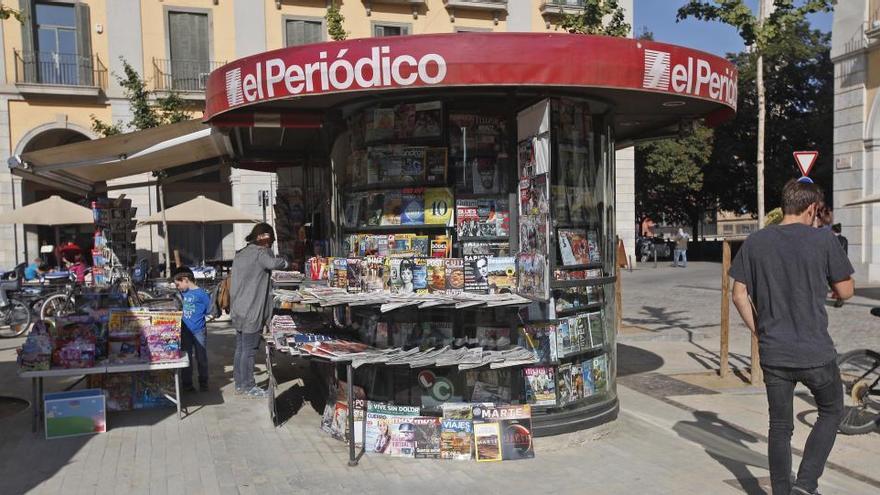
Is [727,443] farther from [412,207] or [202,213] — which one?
[202,213]

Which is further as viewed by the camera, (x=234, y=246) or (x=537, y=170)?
(x=234, y=246)

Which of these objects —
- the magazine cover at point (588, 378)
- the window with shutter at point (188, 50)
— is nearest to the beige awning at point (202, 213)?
the window with shutter at point (188, 50)

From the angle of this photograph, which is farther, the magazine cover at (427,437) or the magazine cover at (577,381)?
the magazine cover at (577,381)

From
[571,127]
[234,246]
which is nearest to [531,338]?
[571,127]

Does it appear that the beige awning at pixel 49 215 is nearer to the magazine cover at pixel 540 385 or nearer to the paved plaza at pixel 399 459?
the paved plaza at pixel 399 459

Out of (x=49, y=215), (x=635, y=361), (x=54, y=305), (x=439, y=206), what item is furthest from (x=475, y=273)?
(x=49, y=215)

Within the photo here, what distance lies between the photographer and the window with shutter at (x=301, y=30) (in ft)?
74.2

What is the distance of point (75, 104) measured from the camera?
20734mm

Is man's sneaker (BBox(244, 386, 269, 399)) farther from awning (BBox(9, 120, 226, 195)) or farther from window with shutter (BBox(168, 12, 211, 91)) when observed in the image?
window with shutter (BBox(168, 12, 211, 91))

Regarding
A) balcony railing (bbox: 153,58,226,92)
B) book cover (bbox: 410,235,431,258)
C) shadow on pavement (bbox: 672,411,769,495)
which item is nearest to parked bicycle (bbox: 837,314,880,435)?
shadow on pavement (bbox: 672,411,769,495)

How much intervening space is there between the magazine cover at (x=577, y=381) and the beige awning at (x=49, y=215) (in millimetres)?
12221

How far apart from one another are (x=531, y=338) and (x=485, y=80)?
6.48 ft

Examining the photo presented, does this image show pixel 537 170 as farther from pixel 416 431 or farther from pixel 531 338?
pixel 416 431

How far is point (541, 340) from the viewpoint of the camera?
212 inches
